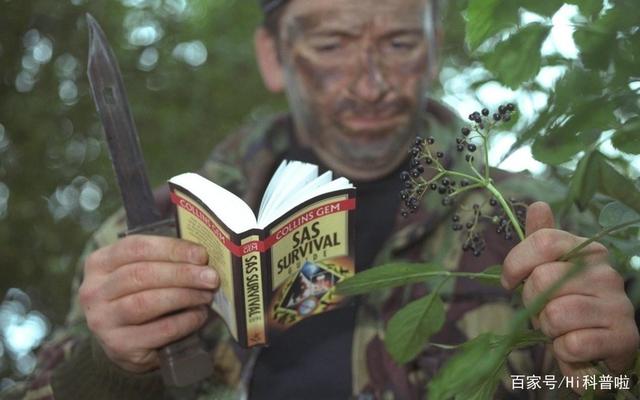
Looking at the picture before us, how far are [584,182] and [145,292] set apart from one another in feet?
2.24

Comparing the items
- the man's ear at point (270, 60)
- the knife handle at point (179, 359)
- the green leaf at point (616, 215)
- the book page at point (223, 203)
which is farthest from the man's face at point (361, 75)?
the green leaf at point (616, 215)

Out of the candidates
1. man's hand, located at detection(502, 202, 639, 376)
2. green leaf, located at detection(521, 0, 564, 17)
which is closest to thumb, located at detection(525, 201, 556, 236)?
man's hand, located at detection(502, 202, 639, 376)

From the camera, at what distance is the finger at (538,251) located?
837 millimetres

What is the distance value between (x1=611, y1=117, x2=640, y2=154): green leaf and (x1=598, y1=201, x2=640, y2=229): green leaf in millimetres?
71

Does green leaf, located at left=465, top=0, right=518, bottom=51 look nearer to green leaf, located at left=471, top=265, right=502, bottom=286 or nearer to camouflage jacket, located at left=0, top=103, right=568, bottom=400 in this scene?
green leaf, located at left=471, top=265, right=502, bottom=286

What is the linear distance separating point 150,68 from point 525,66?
9.59 feet

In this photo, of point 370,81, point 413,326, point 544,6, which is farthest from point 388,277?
point 370,81

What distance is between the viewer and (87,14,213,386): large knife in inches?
44.5

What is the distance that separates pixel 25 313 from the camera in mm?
3305

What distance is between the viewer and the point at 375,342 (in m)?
1.61

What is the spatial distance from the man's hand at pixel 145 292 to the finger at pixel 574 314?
47 cm

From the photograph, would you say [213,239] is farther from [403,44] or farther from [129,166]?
[403,44]

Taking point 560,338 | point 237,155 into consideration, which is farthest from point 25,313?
point 560,338

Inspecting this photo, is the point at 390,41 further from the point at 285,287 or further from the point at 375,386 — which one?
the point at 285,287
